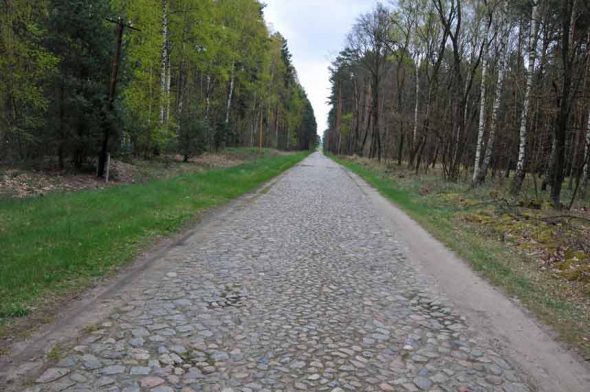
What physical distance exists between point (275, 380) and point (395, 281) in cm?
359

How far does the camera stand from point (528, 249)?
973 centimetres

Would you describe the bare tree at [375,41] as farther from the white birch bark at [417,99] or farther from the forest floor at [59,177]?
the forest floor at [59,177]

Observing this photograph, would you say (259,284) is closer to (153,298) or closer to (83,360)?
(153,298)

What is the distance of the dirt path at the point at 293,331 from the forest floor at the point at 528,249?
1.50 feet

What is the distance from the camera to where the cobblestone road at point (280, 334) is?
3.80 metres

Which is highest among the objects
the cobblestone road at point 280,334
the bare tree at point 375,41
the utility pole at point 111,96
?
the bare tree at point 375,41

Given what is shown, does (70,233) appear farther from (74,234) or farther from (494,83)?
(494,83)

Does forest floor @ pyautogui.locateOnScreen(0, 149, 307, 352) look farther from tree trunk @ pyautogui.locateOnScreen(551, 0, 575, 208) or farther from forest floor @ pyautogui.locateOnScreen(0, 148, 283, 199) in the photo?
tree trunk @ pyautogui.locateOnScreen(551, 0, 575, 208)

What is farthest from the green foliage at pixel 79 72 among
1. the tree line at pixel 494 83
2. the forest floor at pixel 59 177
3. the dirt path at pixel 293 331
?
the tree line at pixel 494 83

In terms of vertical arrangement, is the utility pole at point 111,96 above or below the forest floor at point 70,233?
above

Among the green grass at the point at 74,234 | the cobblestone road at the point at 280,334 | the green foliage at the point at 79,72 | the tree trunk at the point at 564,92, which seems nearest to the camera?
the cobblestone road at the point at 280,334

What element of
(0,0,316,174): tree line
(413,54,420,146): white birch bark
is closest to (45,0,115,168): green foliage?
(0,0,316,174): tree line

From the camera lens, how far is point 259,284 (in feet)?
20.8

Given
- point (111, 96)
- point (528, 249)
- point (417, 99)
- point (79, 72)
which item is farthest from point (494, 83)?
point (79, 72)
